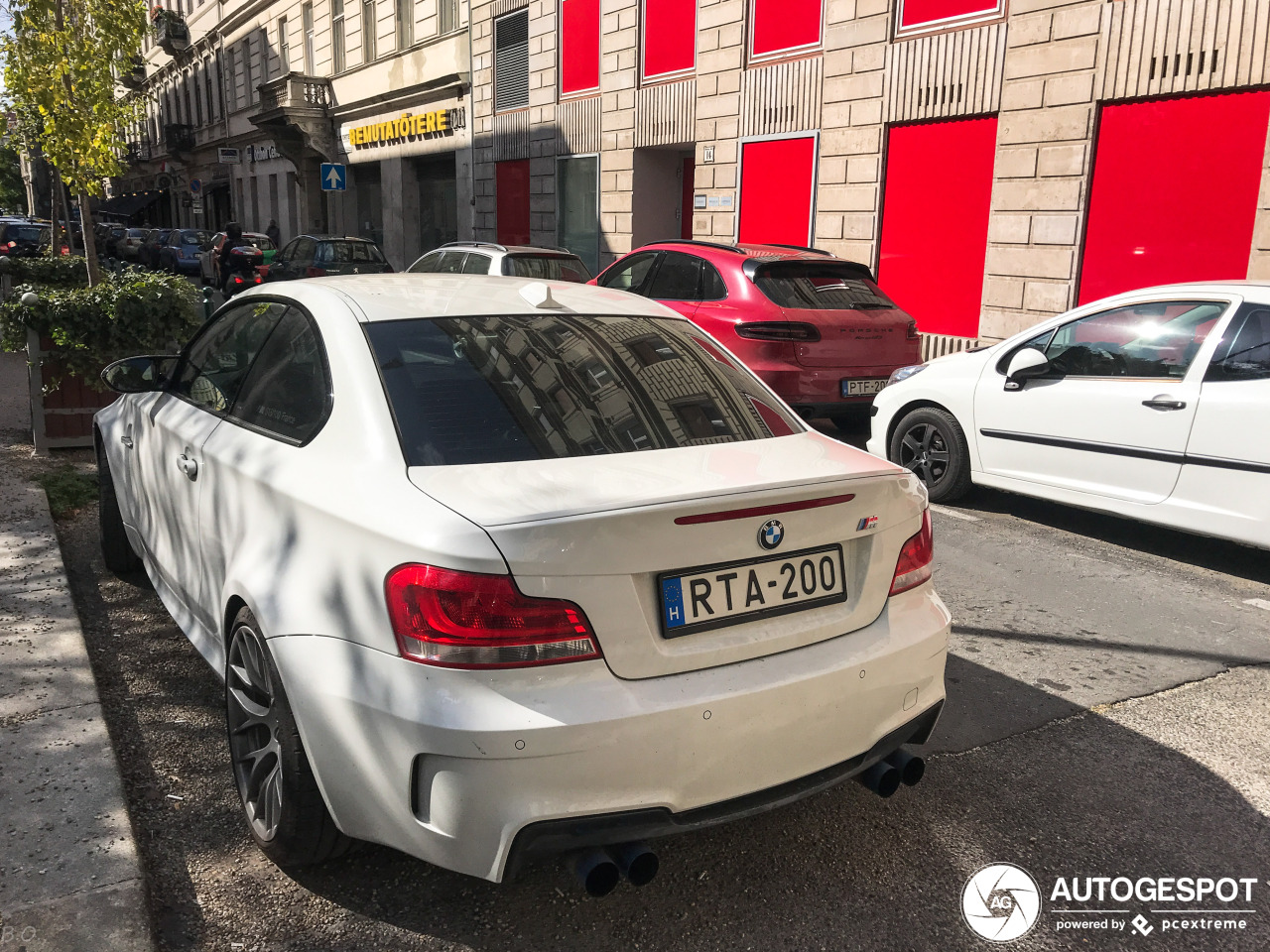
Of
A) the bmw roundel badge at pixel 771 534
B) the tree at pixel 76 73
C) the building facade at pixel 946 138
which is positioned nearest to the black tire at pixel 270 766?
the bmw roundel badge at pixel 771 534

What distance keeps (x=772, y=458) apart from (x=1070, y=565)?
3.78 meters

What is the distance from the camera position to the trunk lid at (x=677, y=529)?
2234 mm

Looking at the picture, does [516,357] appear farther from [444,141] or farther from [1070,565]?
[444,141]

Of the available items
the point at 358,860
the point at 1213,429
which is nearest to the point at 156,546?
the point at 358,860

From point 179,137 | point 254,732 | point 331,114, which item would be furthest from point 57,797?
point 179,137

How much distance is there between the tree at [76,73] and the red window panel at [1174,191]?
1002 centimetres

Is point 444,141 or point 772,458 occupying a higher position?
point 444,141

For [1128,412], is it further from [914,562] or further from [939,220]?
[939,220]

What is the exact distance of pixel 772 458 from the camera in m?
2.77

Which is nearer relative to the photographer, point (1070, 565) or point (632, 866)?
point (632, 866)

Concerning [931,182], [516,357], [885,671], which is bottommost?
[885,671]

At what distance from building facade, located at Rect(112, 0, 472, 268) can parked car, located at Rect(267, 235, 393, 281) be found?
3.41 m

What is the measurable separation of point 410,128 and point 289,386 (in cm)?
2649

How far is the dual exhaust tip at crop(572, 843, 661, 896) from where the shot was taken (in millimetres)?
2234
